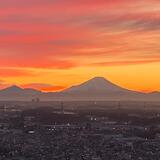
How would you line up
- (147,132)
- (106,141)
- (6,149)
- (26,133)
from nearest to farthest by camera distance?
(6,149), (106,141), (26,133), (147,132)

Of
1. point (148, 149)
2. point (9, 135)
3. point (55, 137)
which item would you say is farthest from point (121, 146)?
point (9, 135)

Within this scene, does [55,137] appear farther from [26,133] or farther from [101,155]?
[101,155]

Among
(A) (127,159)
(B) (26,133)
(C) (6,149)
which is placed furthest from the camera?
(B) (26,133)

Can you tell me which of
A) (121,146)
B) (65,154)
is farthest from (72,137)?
(65,154)

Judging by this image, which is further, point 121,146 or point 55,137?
point 55,137

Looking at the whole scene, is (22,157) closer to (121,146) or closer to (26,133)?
(121,146)

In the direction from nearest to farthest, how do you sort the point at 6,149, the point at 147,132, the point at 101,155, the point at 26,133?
1. the point at 101,155
2. the point at 6,149
3. the point at 26,133
4. the point at 147,132

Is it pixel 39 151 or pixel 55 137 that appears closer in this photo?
pixel 39 151

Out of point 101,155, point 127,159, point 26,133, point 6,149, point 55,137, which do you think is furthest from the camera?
point 26,133
